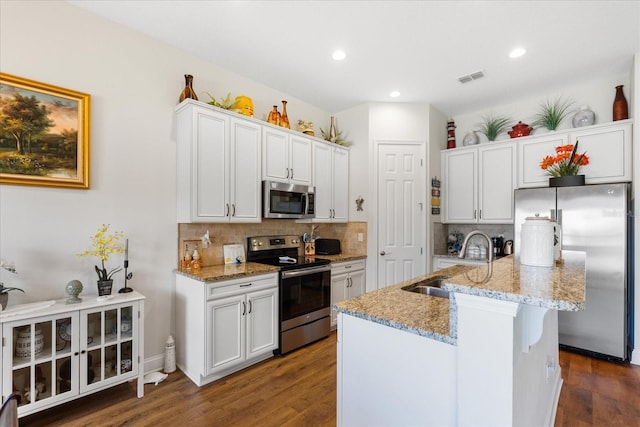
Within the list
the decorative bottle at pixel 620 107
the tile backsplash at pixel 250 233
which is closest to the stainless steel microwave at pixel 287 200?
the tile backsplash at pixel 250 233

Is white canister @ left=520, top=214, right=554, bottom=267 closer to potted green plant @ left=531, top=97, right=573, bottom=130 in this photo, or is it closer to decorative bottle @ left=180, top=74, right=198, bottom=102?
decorative bottle @ left=180, top=74, right=198, bottom=102

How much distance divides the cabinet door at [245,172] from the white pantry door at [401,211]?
1.68 m

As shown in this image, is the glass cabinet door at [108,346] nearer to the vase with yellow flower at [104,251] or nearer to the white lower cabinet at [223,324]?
the vase with yellow flower at [104,251]

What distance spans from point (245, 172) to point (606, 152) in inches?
147

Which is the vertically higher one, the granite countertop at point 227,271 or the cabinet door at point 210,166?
the cabinet door at point 210,166

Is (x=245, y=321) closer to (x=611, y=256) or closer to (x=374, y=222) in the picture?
(x=374, y=222)

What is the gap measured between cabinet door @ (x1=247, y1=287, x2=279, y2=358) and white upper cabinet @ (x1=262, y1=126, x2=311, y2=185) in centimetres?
122

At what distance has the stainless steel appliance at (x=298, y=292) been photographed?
297 cm

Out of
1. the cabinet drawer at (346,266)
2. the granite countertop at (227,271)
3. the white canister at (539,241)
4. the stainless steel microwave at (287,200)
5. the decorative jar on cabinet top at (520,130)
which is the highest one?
the decorative jar on cabinet top at (520,130)

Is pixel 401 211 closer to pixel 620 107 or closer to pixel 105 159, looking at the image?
pixel 620 107

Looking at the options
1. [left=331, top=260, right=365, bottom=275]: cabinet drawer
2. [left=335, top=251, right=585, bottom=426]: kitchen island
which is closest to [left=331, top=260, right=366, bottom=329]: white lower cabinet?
[left=331, top=260, right=365, bottom=275]: cabinet drawer

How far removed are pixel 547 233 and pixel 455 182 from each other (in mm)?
3009

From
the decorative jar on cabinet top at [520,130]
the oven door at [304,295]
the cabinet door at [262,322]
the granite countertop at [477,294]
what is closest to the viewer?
the granite countertop at [477,294]

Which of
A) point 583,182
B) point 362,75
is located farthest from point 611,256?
point 362,75
